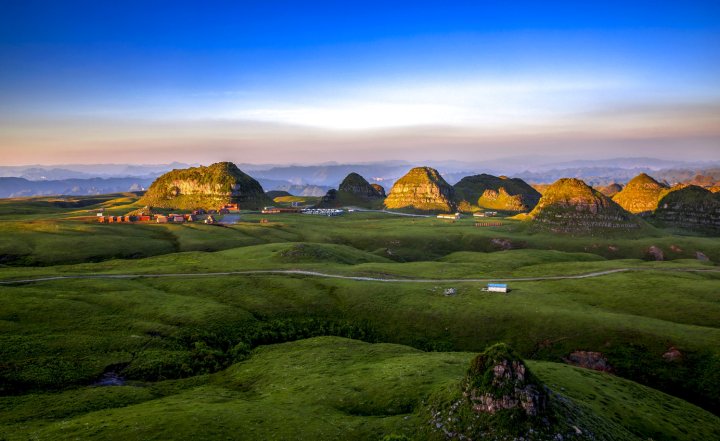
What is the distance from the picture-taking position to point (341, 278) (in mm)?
140875

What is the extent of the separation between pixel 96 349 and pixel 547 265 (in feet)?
527

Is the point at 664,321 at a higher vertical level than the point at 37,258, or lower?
lower

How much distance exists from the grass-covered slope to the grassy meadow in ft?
1.09

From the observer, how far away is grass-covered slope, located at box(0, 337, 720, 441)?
5197cm

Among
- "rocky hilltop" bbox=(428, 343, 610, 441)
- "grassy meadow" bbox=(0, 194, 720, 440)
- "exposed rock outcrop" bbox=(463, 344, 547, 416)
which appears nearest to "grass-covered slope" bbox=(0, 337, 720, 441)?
"grassy meadow" bbox=(0, 194, 720, 440)

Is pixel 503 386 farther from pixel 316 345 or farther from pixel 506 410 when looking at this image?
pixel 316 345

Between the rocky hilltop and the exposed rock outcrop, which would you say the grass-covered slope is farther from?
the exposed rock outcrop

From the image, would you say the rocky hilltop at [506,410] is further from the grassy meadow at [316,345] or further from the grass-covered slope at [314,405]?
the grassy meadow at [316,345]

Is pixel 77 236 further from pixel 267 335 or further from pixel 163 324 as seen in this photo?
pixel 267 335

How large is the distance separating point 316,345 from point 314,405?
3149 cm

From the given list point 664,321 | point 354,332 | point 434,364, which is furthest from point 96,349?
point 664,321

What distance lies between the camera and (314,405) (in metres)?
62.7

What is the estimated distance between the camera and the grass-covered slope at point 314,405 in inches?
2046

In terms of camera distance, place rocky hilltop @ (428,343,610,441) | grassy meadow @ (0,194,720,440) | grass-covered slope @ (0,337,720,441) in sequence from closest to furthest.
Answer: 1. rocky hilltop @ (428,343,610,441)
2. grass-covered slope @ (0,337,720,441)
3. grassy meadow @ (0,194,720,440)
